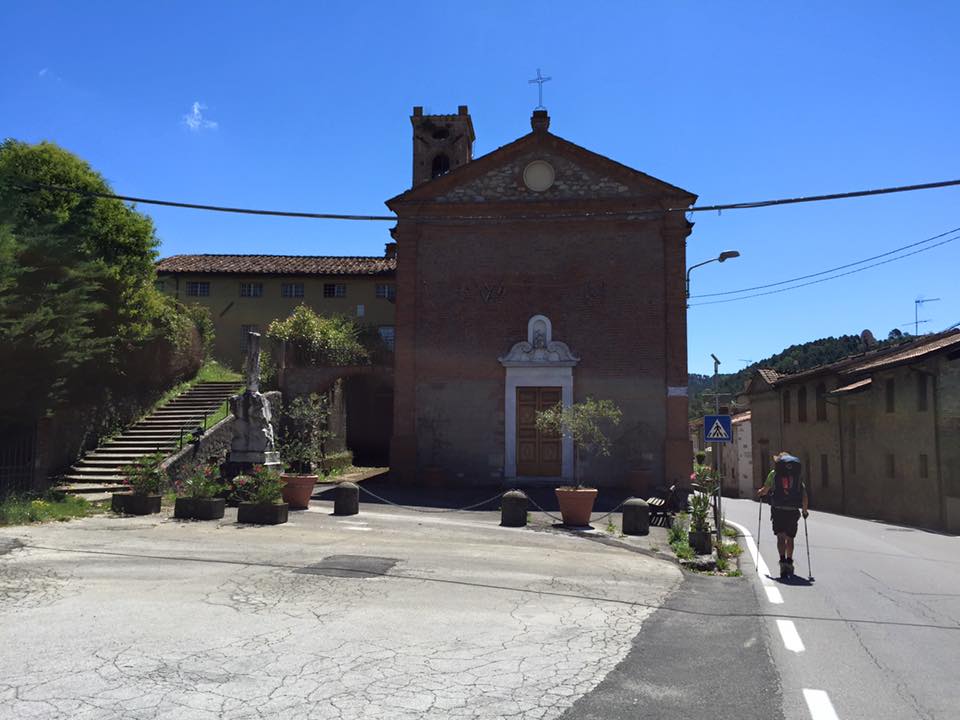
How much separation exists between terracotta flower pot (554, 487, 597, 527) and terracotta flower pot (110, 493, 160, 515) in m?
7.70

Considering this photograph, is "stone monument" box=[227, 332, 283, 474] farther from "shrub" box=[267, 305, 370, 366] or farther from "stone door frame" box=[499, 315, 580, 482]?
"shrub" box=[267, 305, 370, 366]

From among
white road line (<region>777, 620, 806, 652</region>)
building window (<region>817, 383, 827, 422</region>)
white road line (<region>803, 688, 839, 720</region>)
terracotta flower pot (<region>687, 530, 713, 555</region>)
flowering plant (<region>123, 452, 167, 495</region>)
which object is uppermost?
building window (<region>817, 383, 827, 422</region>)

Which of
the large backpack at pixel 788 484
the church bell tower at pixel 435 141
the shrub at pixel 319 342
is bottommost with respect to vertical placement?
the large backpack at pixel 788 484

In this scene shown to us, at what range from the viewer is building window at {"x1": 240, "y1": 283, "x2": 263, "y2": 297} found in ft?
108

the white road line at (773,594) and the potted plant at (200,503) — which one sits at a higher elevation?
the potted plant at (200,503)

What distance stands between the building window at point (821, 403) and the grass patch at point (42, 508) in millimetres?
27495

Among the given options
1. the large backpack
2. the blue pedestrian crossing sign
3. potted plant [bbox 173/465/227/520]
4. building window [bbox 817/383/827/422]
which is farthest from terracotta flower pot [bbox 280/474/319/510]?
building window [bbox 817/383/827/422]

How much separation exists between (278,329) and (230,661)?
2082 centimetres

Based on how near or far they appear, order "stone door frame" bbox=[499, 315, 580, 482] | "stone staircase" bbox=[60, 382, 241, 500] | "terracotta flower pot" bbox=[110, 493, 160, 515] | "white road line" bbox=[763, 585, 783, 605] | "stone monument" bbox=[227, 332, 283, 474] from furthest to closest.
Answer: "stone door frame" bbox=[499, 315, 580, 482] → "stone staircase" bbox=[60, 382, 241, 500] → "stone monument" bbox=[227, 332, 283, 474] → "terracotta flower pot" bbox=[110, 493, 160, 515] → "white road line" bbox=[763, 585, 783, 605]

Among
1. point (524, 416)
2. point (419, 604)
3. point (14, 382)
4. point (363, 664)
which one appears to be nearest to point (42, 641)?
point (363, 664)

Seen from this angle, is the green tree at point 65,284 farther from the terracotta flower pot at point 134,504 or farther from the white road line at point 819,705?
the white road line at point 819,705

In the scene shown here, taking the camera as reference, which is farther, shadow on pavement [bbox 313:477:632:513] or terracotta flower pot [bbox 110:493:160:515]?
shadow on pavement [bbox 313:477:632:513]

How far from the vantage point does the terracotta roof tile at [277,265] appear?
3256cm

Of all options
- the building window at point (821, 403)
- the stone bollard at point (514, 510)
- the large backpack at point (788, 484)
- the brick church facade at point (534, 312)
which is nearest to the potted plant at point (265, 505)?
the stone bollard at point (514, 510)
